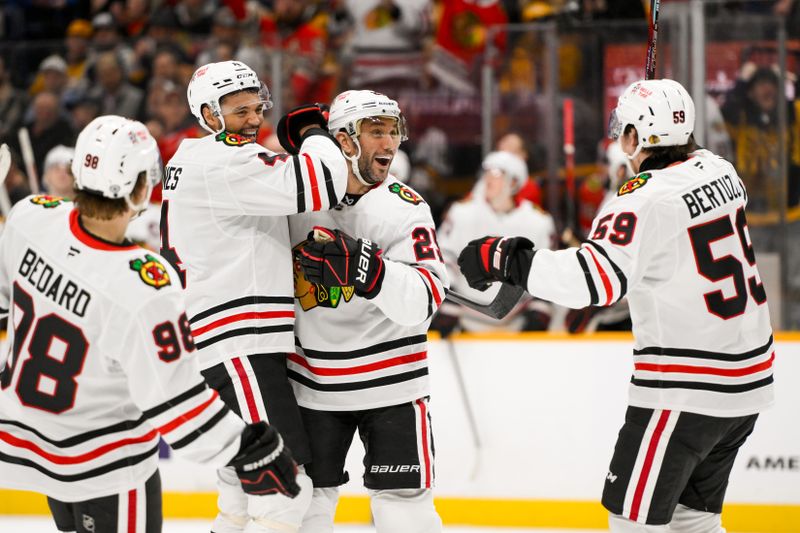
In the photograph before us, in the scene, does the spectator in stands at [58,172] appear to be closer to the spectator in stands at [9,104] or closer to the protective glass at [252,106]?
the spectator in stands at [9,104]

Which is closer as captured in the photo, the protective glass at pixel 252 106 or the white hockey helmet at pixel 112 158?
the white hockey helmet at pixel 112 158

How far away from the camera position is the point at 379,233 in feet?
9.89

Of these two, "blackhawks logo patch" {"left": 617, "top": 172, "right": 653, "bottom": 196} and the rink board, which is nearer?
→ "blackhawks logo patch" {"left": 617, "top": 172, "right": 653, "bottom": 196}

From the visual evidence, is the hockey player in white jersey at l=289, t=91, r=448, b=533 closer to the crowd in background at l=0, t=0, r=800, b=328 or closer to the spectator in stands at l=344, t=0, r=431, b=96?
the crowd in background at l=0, t=0, r=800, b=328

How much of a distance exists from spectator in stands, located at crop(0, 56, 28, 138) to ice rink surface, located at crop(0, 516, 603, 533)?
238 centimetres

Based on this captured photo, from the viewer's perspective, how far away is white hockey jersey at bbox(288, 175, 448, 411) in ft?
9.87

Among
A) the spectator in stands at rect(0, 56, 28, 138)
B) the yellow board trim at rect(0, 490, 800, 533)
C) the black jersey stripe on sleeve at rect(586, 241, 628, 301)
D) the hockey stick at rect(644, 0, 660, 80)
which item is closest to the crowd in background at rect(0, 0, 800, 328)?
the spectator in stands at rect(0, 56, 28, 138)

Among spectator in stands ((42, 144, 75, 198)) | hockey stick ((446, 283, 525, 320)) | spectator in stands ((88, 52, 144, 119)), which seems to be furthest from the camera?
spectator in stands ((88, 52, 144, 119))

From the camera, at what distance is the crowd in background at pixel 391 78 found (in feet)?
17.1

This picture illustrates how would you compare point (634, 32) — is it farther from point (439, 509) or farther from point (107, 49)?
point (107, 49)

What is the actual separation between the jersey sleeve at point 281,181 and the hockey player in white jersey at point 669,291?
0.43 metres

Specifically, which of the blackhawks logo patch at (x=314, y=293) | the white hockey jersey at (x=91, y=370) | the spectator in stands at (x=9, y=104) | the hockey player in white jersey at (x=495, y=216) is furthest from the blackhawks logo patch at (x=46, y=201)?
the spectator in stands at (x=9, y=104)

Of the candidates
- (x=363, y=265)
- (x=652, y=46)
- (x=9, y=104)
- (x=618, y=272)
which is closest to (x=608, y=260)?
(x=618, y=272)

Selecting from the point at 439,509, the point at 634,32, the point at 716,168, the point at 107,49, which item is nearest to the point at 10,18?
the point at 107,49
